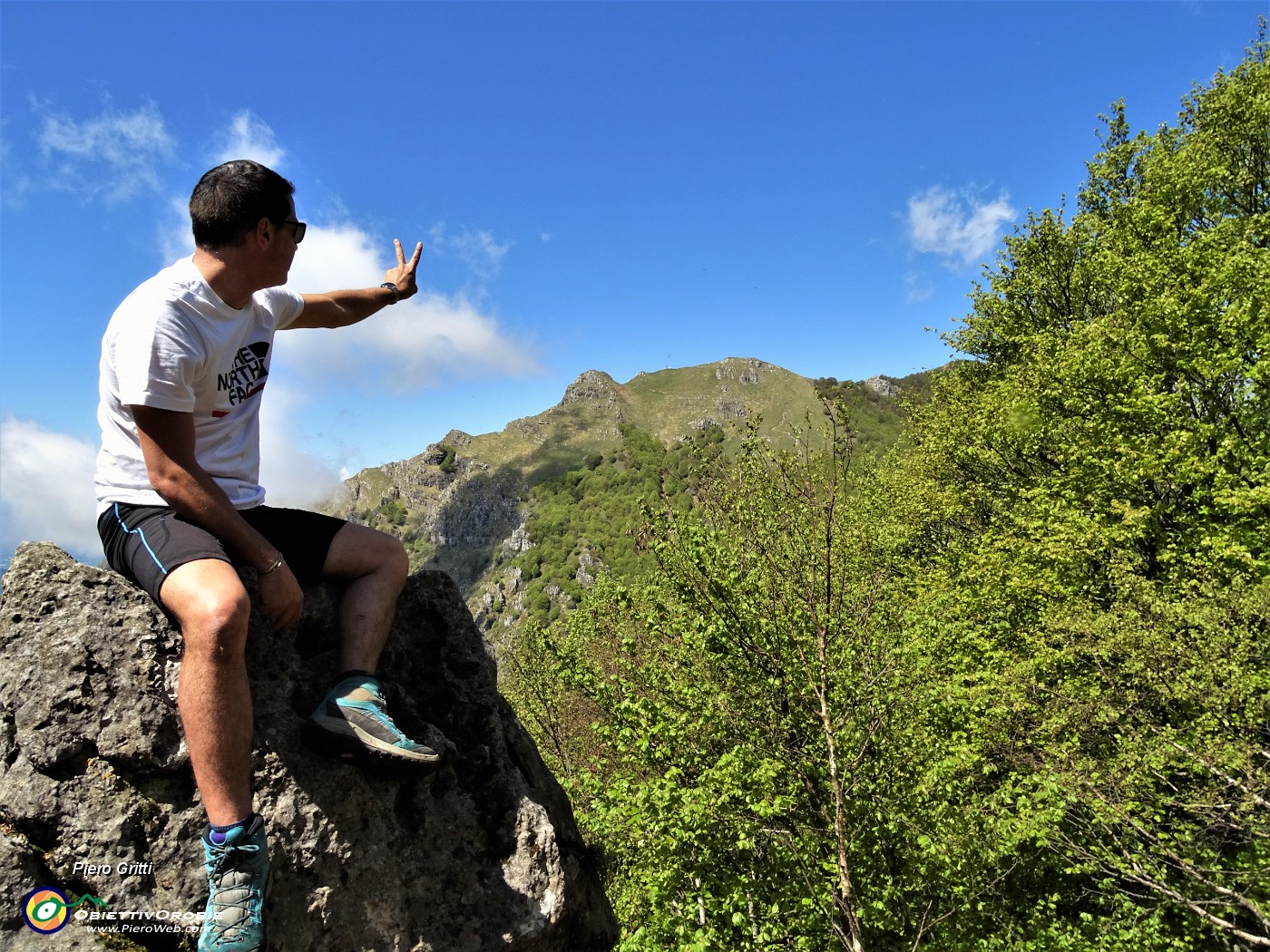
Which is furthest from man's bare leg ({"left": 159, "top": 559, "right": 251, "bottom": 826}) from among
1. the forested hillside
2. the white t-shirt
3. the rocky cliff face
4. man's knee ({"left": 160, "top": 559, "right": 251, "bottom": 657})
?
the forested hillside

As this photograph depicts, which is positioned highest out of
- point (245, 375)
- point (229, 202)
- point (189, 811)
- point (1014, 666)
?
point (229, 202)

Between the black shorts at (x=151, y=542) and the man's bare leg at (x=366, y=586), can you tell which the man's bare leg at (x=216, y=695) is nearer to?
the black shorts at (x=151, y=542)

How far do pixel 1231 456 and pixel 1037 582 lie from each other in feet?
15.5

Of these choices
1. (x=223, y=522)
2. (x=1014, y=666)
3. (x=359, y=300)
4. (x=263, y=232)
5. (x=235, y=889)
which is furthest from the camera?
(x=1014, y=666)

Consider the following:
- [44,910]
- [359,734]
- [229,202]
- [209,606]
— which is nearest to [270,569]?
[209,606]

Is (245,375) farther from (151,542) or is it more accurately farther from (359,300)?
(359,300)

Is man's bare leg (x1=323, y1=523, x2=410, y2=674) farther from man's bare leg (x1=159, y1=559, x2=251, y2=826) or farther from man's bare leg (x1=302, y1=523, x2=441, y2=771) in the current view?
man's bare leg (x1=159, y1=559, x2=251, y2=826)

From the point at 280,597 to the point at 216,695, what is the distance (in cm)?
59

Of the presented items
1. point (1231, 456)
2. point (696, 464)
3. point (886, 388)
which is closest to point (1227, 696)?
point (1231, 456)

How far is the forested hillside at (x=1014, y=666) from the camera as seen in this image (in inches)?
384

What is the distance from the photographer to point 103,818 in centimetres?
271

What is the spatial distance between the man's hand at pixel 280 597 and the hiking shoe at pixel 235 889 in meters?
0.88

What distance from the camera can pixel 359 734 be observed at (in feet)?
9.78

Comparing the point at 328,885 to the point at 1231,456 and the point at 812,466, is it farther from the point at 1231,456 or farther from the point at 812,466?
the point at 1231,456
